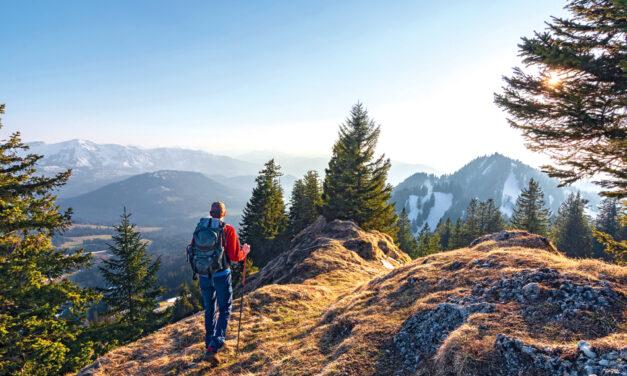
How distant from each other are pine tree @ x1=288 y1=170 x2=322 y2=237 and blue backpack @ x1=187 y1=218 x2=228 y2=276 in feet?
132

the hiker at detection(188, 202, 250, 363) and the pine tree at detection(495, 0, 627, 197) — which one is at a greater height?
the pine tree at detection(495, 0, 627, 197)

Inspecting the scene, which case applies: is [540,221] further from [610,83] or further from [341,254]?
[610,83]

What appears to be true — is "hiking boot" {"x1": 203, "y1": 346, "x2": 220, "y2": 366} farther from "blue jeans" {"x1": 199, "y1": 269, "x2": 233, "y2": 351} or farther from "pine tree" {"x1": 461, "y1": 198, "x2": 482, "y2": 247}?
"pine tree" {"x1": 461, "y1": 198, "x2": 482, "y2": 247}

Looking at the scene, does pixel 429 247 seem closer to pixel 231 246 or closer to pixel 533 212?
pixel 533 212

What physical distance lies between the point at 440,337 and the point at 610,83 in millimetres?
9773

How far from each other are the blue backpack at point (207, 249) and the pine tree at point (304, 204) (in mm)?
40362

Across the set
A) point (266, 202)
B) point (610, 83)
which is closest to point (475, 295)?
point (610, 83)

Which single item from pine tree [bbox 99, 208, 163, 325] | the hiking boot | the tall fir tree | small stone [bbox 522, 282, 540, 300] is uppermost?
the tall fir tree

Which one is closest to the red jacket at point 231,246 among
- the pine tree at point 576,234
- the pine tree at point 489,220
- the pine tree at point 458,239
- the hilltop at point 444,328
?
the hilltop at point 444,328

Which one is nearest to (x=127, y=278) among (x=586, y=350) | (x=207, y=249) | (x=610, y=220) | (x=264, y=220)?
(x=264, y=220)

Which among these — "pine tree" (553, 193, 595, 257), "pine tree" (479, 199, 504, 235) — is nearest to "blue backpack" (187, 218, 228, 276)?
"pine tree" (479, 199, 504, 235)

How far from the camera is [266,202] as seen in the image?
47.4 metres

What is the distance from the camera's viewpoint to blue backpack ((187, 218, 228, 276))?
8391 mm

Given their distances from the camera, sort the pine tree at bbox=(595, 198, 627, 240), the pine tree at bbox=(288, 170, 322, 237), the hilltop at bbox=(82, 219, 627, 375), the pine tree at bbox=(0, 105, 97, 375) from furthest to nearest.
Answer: the pine tree at bbox=(595, 198, 627, 240) < the pine tree at bbox=(288, 170, 322, 237) < the pine tree at bbox=(0, 105, 97, 375) < the hilltop at bbox=(82, 219, 627, 375)
